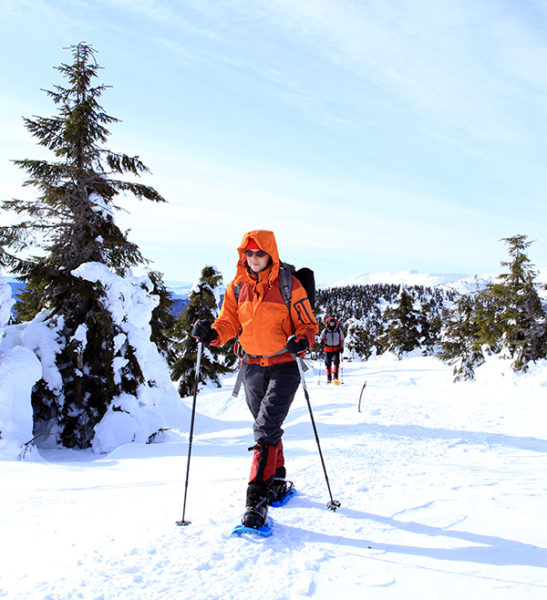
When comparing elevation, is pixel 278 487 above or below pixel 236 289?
below

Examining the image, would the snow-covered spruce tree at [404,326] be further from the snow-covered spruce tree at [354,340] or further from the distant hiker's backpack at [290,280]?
the distant hiker's backpack at [290,280]

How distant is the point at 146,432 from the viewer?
9594mm

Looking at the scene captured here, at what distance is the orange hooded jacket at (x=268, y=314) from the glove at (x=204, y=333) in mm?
70

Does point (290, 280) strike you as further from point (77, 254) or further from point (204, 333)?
point (77, 254)

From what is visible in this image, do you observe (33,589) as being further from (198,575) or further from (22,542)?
(198,575)

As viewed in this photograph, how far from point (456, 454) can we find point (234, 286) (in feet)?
14.3

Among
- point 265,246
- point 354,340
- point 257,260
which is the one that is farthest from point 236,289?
point 354,340

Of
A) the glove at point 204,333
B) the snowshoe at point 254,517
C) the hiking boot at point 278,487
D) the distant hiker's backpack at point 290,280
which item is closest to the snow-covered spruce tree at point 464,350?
the distant hiker's backpack at point 290,280

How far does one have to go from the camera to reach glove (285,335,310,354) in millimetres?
3688

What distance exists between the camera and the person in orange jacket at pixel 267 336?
380 centimetres

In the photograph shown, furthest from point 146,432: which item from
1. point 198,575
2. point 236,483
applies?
point 198,575

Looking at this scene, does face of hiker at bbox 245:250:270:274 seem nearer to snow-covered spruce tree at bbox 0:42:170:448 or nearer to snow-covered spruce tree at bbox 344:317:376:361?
snow-covered spruce tree at bbox 0:42:170:448

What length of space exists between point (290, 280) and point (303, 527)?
2.20 m

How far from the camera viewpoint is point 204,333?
3957 mm
